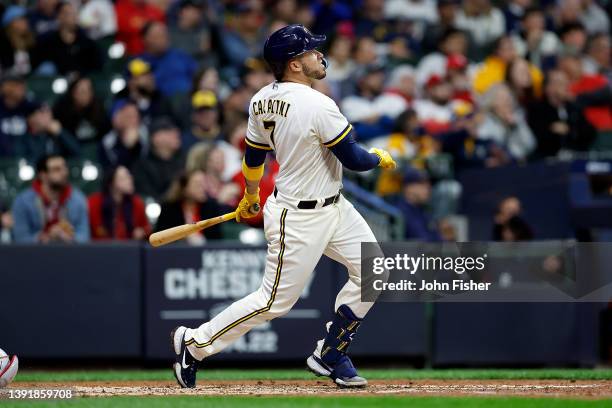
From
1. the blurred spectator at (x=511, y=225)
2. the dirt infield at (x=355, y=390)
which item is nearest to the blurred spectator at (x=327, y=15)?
the blurred spectator at (x=511, y=225)

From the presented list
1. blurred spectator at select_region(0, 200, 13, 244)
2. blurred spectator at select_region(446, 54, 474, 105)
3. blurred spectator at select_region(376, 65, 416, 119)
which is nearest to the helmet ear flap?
blurred spectator at select_region(0, 200, 13, 244)

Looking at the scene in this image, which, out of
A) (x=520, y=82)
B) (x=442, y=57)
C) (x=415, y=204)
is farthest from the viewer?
(x=442, y=57)

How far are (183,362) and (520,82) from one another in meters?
7.92

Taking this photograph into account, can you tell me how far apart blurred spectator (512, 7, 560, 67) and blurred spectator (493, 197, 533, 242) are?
450 cm

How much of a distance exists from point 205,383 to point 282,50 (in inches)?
95.9

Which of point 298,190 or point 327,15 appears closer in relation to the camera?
point 298,190

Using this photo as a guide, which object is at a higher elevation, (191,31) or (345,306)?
(191,31)

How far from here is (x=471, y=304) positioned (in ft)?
32.0

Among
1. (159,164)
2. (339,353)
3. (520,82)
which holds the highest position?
(520,82)

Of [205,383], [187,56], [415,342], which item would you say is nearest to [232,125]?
[187,56]

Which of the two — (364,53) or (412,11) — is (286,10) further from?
(412,11)

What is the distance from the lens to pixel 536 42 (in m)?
14.6

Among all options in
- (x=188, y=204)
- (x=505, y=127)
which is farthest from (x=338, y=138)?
(x=505, y=127)

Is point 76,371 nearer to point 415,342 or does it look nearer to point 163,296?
point 163,296
